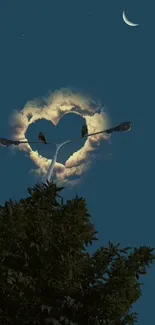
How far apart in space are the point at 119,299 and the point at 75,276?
3.03ft

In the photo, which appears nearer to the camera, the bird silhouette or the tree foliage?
the tree foliage

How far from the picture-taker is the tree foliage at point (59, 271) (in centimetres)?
973

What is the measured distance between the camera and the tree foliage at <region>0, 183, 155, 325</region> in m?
9.73

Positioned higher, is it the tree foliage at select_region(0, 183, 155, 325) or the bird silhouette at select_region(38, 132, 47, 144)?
the bird silhouette at select_region(38, 132, 47, 144)

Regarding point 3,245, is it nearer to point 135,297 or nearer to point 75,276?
point 75,276

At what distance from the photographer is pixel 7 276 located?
376 inches

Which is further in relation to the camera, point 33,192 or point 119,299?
point 33,192

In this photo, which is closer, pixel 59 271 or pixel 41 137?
pixel 59 271

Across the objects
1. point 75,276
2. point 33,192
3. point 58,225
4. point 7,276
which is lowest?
point 7,276

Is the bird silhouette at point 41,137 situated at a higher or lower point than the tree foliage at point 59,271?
higher

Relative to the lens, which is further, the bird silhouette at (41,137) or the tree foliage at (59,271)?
the bird silhouette at (41,137)

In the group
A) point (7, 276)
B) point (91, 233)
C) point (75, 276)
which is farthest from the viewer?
point (91, 233)

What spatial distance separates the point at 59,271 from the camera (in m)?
10.0

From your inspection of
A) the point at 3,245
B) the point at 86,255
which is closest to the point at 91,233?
the point at 86,255
